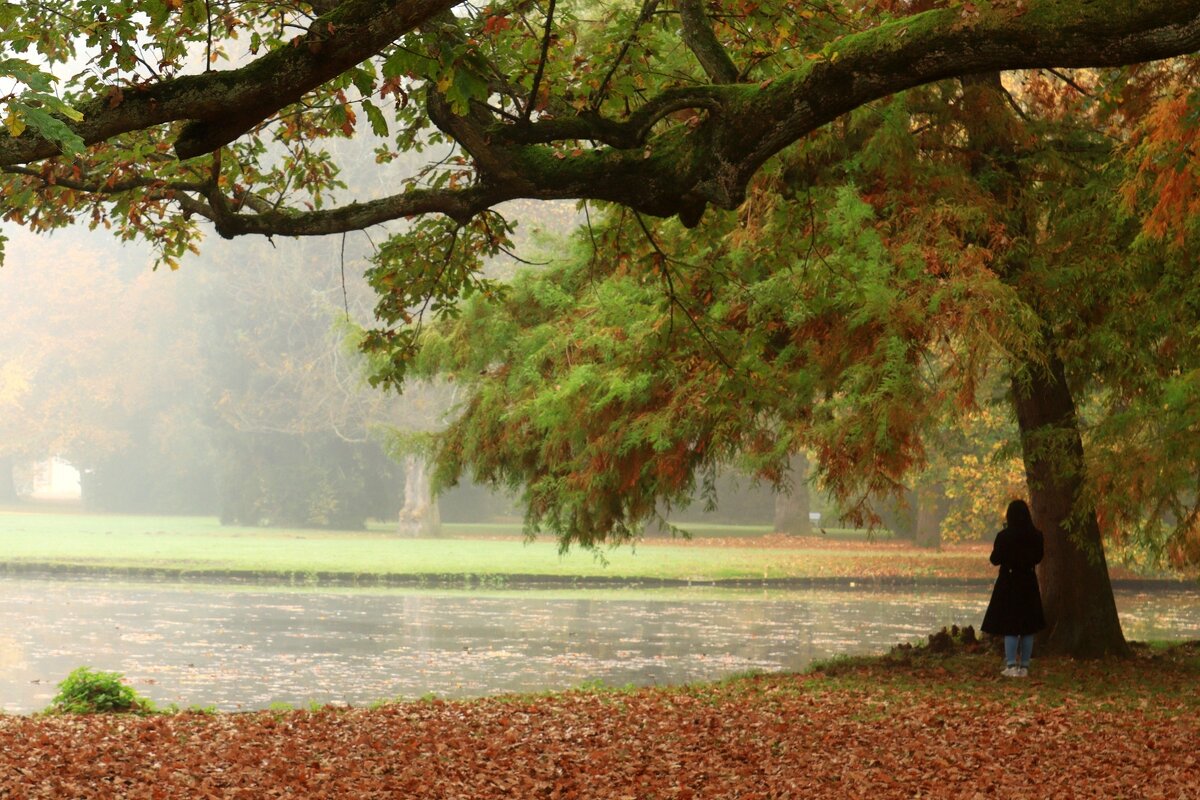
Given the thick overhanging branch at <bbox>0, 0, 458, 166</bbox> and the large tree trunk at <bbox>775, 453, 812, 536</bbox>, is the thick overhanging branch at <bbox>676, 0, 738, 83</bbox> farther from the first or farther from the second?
the large tree trunk at <bbox>775, 453, 812, 536</bbox>

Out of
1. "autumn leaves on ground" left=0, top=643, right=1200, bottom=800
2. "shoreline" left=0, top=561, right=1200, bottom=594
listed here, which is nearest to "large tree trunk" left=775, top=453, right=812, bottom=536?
"shoreline" left=0, top=561, right=1200, bottom=594

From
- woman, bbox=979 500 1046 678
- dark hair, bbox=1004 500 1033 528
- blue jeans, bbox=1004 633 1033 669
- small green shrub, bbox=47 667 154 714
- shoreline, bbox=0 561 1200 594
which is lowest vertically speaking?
shoreline, bbox=0 561 1200 594

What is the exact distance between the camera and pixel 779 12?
9852mm

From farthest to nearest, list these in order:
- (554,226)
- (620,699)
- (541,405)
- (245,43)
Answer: (245,43)
(554,226)
(541,405)
(620,699)

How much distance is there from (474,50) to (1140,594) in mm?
27106

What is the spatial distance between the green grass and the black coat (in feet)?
47.9

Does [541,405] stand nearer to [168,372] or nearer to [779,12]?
[779,12]

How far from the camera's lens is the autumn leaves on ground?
7.59 meters

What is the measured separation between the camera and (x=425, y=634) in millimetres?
20016

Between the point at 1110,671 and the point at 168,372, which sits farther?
the point at 168,372

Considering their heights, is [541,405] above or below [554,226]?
below

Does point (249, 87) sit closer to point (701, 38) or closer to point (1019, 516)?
point (701, 38)

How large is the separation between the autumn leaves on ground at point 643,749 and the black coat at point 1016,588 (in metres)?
1.54

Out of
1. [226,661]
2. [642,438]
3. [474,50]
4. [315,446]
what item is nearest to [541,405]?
[642,438]
